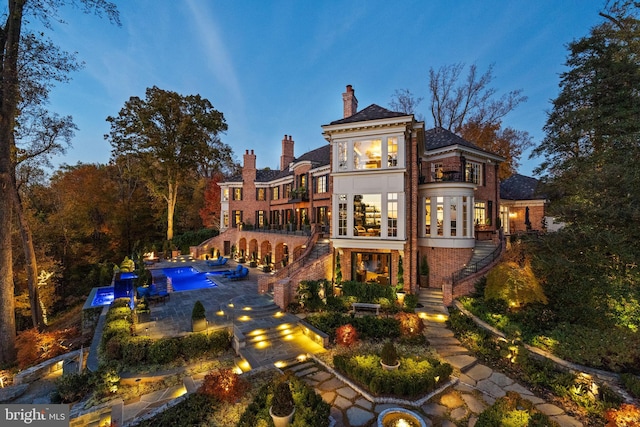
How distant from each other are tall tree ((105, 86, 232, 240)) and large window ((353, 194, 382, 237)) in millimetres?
26311

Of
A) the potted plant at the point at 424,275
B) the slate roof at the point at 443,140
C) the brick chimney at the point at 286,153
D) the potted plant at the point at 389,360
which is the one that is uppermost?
the brick chimney at the point at 286,153

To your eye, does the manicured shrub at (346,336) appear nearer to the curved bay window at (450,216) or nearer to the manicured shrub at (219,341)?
the manicured shrub at (219,341)

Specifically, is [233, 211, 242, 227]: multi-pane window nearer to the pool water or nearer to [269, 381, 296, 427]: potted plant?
the pool water

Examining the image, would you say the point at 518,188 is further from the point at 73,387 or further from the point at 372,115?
the point at 73,387

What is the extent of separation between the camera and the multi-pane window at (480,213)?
19.1m

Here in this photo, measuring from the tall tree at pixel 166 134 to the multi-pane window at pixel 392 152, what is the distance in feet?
88.9

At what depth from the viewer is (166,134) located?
104ft

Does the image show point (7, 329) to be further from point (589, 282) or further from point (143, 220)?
point (143, 220)

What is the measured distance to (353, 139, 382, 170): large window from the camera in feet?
50.3

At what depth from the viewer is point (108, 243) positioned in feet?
112

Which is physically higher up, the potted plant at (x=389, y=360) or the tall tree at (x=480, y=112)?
the tall tree at (x=480, y=112)

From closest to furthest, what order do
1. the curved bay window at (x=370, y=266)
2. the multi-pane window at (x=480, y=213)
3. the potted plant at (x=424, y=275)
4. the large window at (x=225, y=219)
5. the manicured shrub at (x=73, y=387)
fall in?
the manicured shrub at (x=73, y=387) → the curved bay window at (x=370, y=266) → the potted plant at (x=424, y=275) → the multi-pane window at (x=480, y=213) → the large window at (x=225, y=219)

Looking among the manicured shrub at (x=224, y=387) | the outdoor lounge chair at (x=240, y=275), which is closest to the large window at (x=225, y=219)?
the outdoor lounge chair at (x=240, y=275)

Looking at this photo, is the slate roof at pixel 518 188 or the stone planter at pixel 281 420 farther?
the slate roof at pixel 518 188
